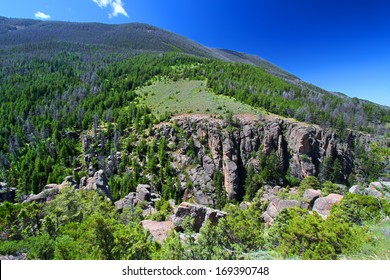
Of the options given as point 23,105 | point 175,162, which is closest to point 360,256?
point 175,162

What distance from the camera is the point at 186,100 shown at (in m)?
88.9

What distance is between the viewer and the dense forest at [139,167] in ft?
40.2

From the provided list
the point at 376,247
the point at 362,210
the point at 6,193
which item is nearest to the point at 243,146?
the point at 362,210

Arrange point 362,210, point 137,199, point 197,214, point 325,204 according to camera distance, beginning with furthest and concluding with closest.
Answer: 1. point 137,199
2. point 197,214
3. point 325,204
4. point 362,210

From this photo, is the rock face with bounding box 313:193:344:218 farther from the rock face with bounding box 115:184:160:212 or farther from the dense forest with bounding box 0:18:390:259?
the rock face with bounding box 115:184:160:212

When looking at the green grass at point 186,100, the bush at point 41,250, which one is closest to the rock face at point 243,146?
the green grass at point 186,100

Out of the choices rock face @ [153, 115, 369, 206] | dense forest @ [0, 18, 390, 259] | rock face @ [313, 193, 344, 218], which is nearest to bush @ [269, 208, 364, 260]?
dense forest @ [0, 18, 390, 259]

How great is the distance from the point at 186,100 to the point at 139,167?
3953 cm

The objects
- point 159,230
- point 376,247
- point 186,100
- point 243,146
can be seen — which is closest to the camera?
point 376,247

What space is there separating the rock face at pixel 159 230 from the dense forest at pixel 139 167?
1.64 meters

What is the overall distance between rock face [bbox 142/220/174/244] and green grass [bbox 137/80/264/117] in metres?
51.0

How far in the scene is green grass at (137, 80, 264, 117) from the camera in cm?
7656

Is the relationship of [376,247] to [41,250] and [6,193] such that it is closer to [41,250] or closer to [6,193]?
[41,250]

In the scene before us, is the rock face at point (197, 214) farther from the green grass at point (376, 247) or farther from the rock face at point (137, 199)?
the rock face at point (137, 199)
